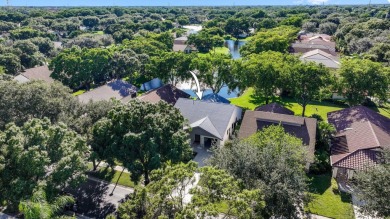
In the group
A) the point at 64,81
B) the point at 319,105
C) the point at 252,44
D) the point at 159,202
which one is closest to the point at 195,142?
the point at 159,202

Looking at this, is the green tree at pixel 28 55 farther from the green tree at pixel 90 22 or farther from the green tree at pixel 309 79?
the green tree at pixel 90 22

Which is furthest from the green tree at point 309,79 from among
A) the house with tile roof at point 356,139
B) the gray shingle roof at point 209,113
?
the gray shingle roof at point 209,113

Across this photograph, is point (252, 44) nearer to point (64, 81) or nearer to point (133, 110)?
point (64, 81)

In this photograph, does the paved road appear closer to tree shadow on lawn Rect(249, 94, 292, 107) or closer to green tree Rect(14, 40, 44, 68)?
tree shadow on lawn Rect(249, 94, 292, 107)

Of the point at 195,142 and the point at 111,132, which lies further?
the point at 195,142

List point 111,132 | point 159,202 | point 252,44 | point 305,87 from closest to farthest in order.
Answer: point 159,202
point 111,132
point 305,87
point 252,44
